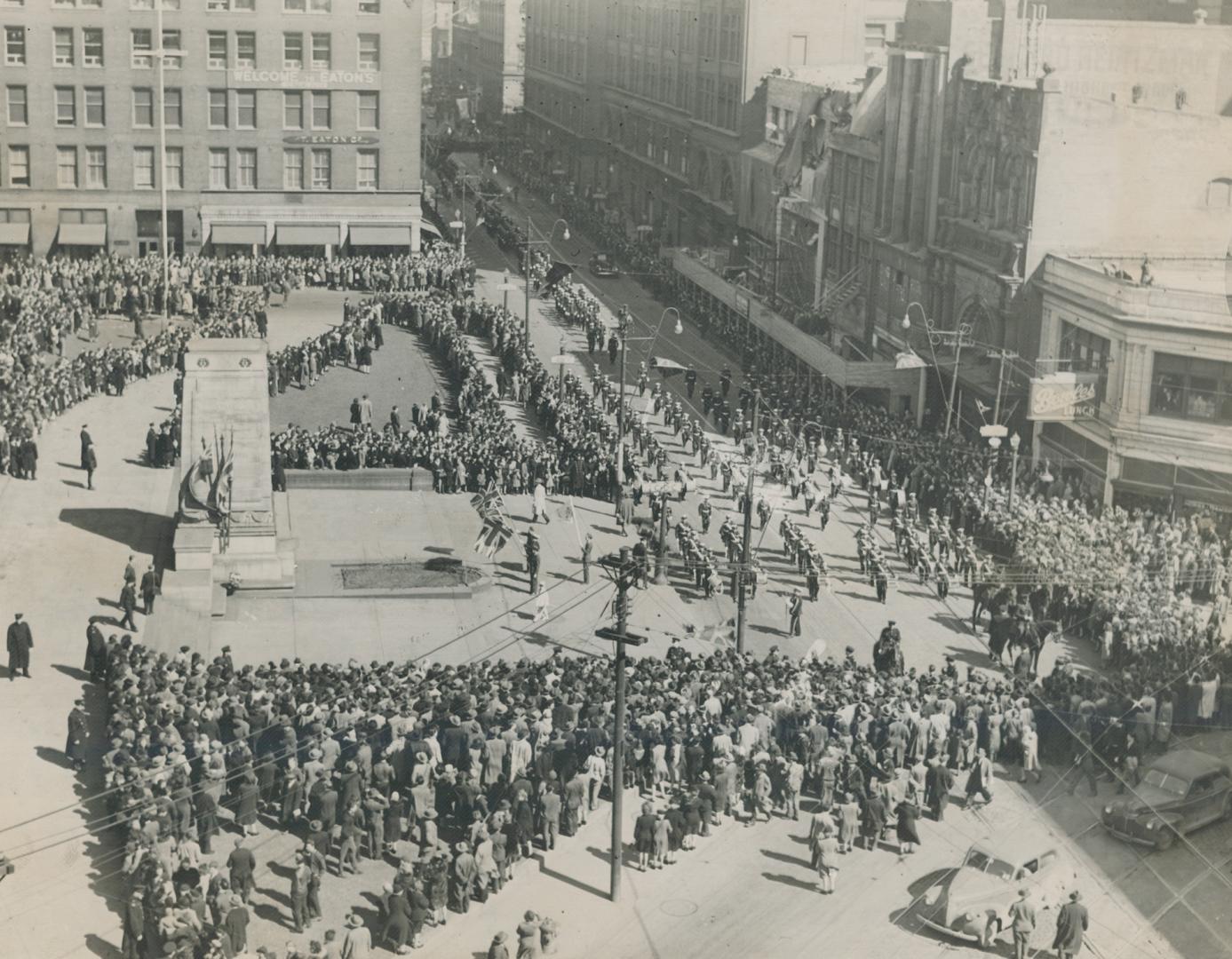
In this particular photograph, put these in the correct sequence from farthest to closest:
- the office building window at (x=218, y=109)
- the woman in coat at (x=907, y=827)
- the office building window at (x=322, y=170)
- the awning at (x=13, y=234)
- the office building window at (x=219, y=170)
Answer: the office building window at (x=322, y=170) → the office building window at (x=219, y=170) → the office building window at (x=218, y=109) → the awning at (x=13, y=234) → the woman in coat at (x=907, y=827)

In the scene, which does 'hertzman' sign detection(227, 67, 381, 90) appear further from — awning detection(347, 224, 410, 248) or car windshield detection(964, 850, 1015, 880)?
car windshield detection(964, 850, 1015, 880)

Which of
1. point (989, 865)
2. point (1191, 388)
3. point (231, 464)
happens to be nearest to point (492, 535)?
point (231, 464)

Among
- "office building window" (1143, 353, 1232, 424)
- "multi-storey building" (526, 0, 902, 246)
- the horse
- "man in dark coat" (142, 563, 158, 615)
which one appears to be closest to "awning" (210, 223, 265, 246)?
"multi-storey building" (526, 0, 902, 246)

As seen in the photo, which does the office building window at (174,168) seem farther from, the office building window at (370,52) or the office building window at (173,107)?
the office building window at (370,52)

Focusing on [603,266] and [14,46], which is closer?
[14,46]

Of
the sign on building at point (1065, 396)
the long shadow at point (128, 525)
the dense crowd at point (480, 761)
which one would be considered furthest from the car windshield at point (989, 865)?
the sign on building at point (1065, 396)

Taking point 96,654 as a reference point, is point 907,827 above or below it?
below

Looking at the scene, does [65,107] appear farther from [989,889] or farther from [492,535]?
[989,889]
